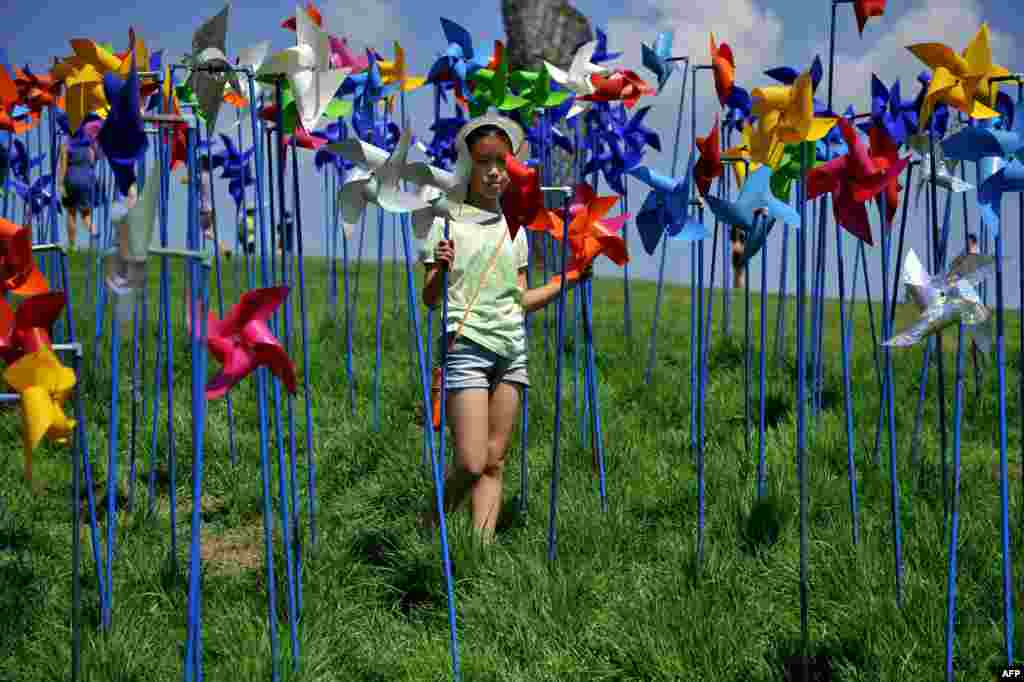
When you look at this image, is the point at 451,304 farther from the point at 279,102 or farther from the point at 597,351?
the point at 597,351

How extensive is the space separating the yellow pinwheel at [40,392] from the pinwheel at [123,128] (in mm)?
474

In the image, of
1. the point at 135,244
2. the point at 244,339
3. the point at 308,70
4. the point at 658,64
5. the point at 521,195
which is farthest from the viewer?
the point at 658,64

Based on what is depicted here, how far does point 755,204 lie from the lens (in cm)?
190

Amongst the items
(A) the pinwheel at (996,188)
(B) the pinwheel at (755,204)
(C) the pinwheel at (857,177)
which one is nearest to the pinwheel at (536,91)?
(C) the pinwheel at (857,177)

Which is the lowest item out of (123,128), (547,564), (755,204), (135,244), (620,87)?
(547,564)

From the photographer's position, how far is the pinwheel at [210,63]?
1.94 m

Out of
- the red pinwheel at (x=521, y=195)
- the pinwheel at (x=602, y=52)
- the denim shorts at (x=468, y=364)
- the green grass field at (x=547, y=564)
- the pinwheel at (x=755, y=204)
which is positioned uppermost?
the pinwheel at (x=602, y=52)

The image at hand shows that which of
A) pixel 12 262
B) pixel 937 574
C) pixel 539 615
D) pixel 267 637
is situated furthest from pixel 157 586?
pixel 937 574

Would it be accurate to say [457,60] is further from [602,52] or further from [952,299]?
[952,299]

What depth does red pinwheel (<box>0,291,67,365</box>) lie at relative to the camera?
1420 mm

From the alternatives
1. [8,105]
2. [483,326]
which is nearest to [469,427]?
[483,326]

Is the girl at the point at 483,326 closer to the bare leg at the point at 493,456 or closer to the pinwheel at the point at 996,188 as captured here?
the bare leg at the point at 493,456

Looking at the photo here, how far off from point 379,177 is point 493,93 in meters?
1.81

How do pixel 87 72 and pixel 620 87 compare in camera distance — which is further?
pixel 620 87
